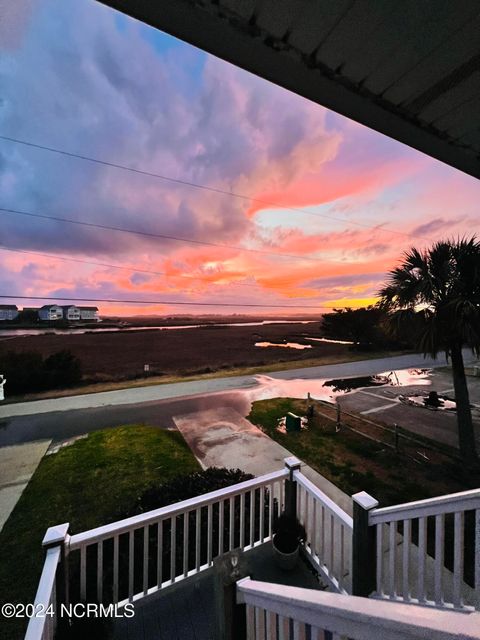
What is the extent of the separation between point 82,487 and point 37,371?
36.6 ft

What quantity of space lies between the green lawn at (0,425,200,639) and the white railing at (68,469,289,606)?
0.54 m

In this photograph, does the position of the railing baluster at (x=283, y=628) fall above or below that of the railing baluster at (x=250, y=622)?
above

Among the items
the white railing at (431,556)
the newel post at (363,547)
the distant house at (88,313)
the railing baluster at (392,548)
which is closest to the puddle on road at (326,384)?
the white railing at (431,556)

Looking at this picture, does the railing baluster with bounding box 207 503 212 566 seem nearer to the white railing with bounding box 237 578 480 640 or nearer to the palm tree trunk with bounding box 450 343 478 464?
the white railing with bounding box 237 578 480 640

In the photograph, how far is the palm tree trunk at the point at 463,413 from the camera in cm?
515

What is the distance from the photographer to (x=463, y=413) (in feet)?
17.3

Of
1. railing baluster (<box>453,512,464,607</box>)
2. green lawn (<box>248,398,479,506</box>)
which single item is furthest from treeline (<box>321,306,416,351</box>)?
railing baluster (<box>453,512,464,607</box>)

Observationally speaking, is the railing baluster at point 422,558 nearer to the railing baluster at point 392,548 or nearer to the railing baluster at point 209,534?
the railing baluster at point 392,548

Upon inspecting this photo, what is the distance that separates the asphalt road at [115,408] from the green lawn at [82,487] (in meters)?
1.02

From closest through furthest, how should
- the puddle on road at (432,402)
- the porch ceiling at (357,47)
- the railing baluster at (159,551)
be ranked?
1. the porch ceiling at (357,47)
2. the railing baluster at (159,551)
3. the puddle on road at (432,402)

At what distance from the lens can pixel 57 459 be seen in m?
5.52

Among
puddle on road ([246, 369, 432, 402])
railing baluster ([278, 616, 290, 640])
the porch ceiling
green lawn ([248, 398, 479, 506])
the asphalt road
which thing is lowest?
the asphalt road

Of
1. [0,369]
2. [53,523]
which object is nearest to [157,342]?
[0,369]

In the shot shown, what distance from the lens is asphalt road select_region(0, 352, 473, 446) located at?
23.7ft
